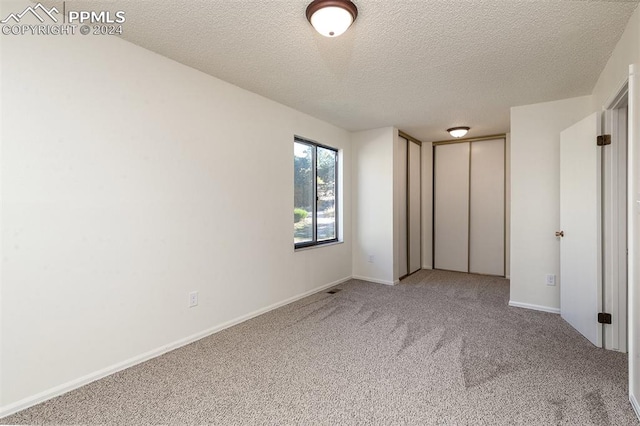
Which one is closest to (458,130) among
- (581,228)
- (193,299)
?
(581,228)

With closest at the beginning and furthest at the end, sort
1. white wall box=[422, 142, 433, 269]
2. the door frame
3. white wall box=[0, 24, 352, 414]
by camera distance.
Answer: white wall box=[0, 24, 352, 414] → the door frame → white wall box=[422, 142, 433, 269]

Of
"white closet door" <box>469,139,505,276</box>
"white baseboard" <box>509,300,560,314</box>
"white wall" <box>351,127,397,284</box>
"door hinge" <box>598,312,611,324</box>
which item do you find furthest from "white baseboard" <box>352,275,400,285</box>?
"door hinge" <box>598,312,611,324</box>

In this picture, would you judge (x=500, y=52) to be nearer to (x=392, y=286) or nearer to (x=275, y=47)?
(x=275, y=47)

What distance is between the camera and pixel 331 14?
185 cm

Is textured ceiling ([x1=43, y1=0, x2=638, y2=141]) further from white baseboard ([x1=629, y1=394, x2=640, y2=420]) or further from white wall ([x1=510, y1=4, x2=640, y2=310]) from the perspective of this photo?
white baseboard ([x1=629, y1=394, x2=640, y2=420])

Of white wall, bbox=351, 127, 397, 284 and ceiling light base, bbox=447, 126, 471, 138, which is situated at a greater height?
ceiling light base, bbox=447, 126, 471, 138

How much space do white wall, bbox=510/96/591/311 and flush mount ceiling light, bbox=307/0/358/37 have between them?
2.82 m

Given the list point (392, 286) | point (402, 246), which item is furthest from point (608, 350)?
point (402, 246)

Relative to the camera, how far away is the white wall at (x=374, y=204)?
15.5 feet

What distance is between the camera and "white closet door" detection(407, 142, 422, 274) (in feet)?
17.9

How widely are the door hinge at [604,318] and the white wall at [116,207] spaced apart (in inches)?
123

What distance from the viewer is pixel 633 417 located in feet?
5.70

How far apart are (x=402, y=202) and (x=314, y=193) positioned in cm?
161

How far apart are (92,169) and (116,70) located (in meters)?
0.75
